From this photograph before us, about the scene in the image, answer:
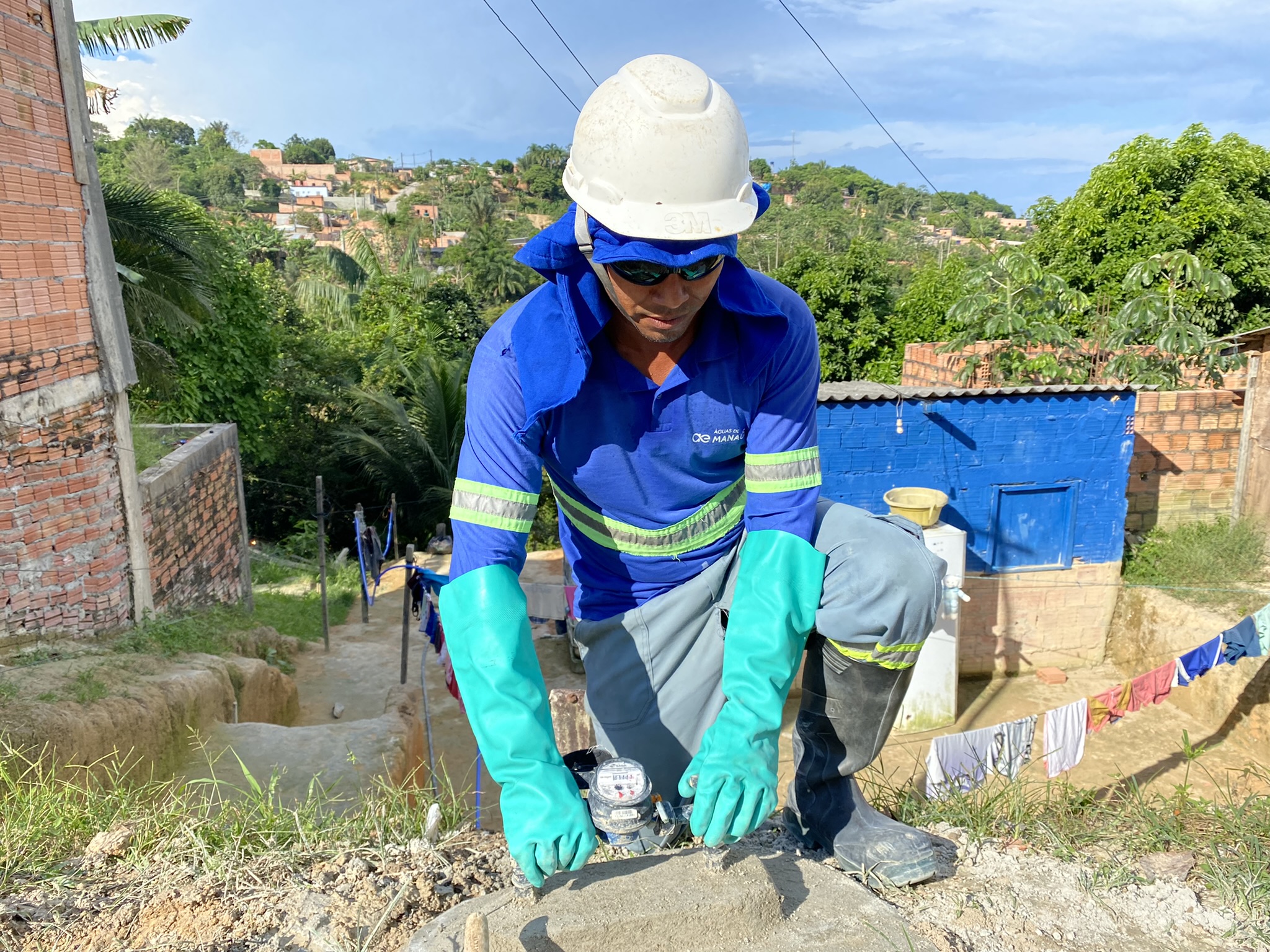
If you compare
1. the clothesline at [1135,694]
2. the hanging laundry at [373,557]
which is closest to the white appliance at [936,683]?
the clothesline at [1135,694]

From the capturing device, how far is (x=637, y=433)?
214cm

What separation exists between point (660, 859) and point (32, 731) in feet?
10.3

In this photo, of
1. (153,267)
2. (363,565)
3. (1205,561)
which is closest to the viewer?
(153,267)

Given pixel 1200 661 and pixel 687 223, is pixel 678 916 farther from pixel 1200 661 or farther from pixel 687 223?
pixel 1200 661

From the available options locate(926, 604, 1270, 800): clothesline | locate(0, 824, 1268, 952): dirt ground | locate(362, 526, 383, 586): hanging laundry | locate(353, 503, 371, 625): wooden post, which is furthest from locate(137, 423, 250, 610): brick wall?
locate(926, 604, 1270, 800): clothesline

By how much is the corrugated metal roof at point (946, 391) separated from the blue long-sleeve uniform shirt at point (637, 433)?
23.1 feet

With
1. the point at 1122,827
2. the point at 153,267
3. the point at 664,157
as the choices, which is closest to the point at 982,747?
the point at 1122,827

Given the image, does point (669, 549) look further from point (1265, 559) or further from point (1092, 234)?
point (1092, 234)

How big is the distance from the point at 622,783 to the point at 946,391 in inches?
326

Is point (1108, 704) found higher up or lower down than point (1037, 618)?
higher up

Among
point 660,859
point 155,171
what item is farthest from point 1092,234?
point 155,171

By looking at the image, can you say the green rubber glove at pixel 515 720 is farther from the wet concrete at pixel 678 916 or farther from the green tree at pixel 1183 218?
the green tree at pixel 1183 218

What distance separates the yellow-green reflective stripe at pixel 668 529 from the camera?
7.43 feet

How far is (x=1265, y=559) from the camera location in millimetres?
9594
